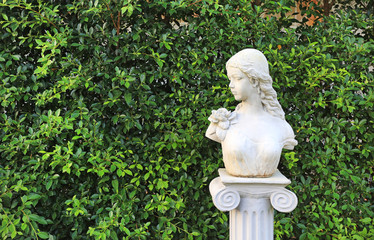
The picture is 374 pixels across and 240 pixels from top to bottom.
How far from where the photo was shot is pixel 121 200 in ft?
10.1

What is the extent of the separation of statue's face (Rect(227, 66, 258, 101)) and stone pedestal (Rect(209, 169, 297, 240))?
495mm

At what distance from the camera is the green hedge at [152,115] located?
2969mm

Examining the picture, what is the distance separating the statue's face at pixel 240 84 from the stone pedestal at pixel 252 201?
0.50 metres

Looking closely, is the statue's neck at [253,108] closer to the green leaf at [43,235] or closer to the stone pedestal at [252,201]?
the stone pedestal at [252,201]

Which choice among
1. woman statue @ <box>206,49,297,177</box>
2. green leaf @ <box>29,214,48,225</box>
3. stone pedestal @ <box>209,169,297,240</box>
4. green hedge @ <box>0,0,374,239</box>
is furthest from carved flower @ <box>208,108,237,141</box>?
green leaf @ <box>29,214,48,225</box>

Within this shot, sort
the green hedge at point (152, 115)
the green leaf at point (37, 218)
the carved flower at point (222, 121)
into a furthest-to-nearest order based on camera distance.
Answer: the green hedge at point (152, 115) < the green leaf at point (37, 218) < the carved flower at point (222, 121)

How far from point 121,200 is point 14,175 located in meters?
0.80

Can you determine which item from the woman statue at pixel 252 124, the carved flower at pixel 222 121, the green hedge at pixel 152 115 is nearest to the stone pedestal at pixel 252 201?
the woman statue at pixel 252 124

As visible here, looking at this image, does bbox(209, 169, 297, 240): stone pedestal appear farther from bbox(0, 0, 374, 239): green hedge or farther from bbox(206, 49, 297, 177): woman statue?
bbox(0, 0, 374, 239): green hedge

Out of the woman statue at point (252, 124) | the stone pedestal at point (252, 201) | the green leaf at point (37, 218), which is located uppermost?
the woman statue at point (252, 124)

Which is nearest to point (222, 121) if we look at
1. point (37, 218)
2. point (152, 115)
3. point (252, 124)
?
point (252, 124)

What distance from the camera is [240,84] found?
91.4 inches

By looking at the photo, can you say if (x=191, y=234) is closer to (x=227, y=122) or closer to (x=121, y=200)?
(x=121, y=200)

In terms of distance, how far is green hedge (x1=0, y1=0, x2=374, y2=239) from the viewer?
2.97m
